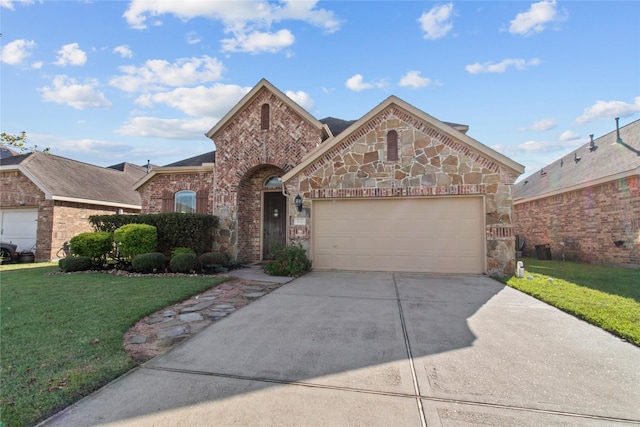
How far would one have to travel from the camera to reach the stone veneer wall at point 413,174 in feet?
27.9

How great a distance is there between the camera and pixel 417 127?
9.07 meters

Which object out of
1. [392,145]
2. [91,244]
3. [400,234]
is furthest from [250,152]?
[400,234]

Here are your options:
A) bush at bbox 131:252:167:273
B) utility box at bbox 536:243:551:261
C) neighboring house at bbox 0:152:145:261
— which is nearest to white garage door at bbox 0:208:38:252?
neighboring house at bbox 0:152:145:261

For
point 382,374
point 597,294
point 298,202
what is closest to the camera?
point 382,374

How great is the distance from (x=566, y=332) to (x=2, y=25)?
424 inches

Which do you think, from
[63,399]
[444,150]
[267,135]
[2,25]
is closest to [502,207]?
[444,150]

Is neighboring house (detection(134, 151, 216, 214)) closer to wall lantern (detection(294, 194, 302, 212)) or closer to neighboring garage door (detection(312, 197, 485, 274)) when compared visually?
wall lantern (detection(294, 194, 302, 212))

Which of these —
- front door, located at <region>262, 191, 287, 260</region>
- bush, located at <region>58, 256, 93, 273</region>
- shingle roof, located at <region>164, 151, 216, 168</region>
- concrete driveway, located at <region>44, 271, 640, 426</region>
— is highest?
shingle roof, located at <region>164, 151, 216, 168</region>

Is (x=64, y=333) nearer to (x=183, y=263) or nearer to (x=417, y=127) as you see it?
(x=183, y=263)

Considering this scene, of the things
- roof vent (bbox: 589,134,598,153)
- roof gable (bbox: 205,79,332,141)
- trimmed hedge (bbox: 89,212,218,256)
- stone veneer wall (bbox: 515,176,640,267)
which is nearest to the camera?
stone veneer wall (bbox: 515,176,640,267)

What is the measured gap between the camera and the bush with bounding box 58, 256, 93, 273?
939 cm

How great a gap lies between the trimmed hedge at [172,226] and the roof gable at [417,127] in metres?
3.57

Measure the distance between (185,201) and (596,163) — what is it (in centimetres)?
1672

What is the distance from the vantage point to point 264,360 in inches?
131
